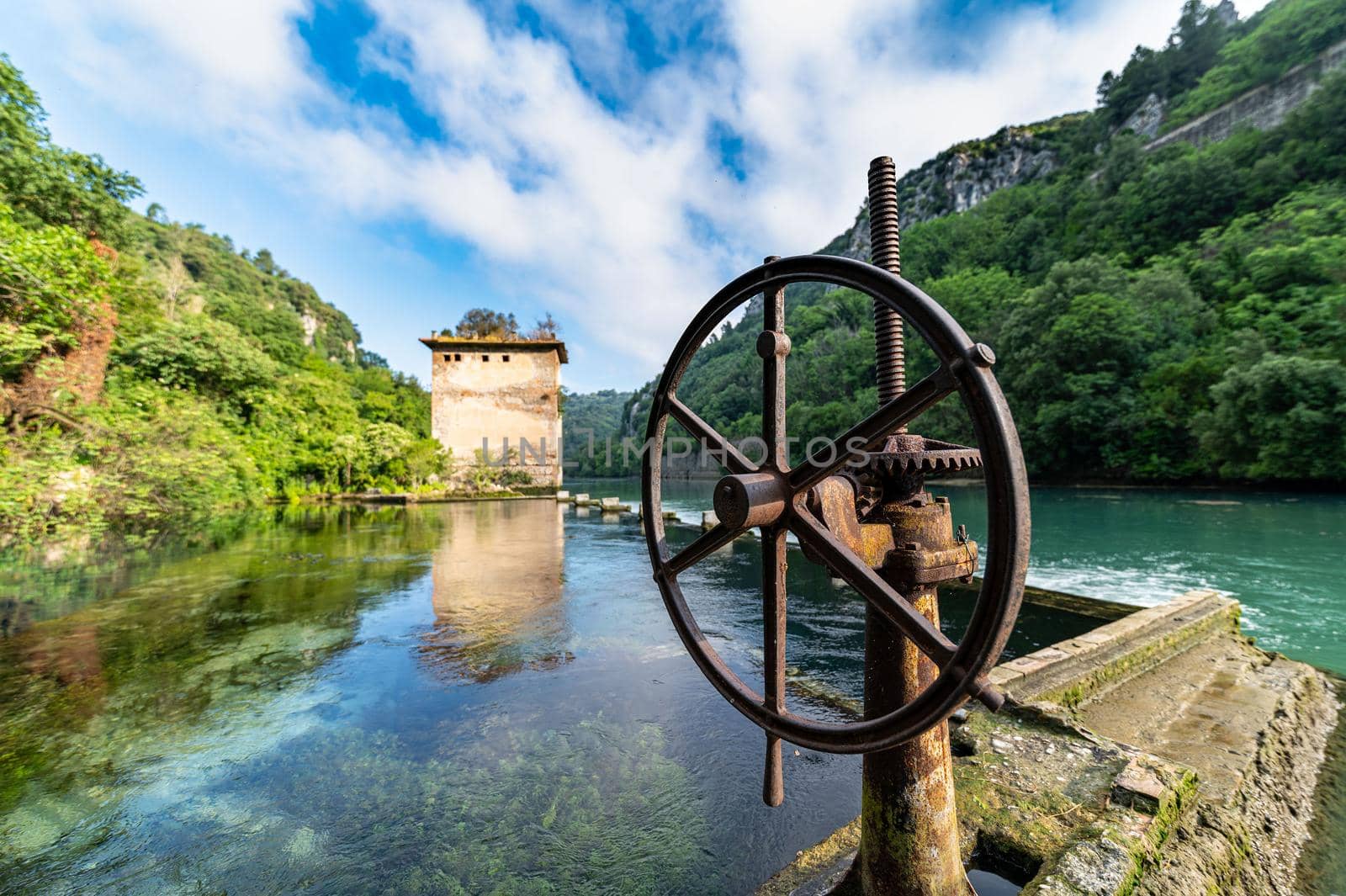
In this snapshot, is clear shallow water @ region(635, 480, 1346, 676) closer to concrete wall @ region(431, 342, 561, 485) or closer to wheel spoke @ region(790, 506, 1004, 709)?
wheel spoke @ region(790, 506, 1004, 709)

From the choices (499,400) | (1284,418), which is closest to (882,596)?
(499,400)

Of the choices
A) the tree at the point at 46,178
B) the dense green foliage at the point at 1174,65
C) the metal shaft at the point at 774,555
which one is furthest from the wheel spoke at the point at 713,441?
the dense green foliage at the point at 1174,65

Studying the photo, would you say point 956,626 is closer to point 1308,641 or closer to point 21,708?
point 1308,641

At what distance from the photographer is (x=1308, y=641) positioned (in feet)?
17.1

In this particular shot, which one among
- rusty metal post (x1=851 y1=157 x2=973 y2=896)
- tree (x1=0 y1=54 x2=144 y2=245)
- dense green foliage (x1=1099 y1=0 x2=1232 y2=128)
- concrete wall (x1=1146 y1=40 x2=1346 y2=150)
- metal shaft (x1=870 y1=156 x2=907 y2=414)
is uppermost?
dense green foliage (x1=1099 y1=0 x2=1232 y2=128)

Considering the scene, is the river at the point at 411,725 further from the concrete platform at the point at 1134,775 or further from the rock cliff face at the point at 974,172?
the rock cliff face at the point at 974,172

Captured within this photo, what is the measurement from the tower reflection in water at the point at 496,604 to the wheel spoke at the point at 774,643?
301 cm

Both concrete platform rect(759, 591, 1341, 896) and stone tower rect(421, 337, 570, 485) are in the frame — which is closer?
concrete platform rect(759, 591, 1341, 896)

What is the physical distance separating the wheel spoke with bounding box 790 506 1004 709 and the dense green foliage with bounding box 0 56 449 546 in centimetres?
849

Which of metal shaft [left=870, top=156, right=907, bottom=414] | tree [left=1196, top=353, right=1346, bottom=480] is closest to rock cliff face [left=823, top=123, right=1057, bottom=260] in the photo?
tree [left=1196, top=353, right=1346, bottom=480]

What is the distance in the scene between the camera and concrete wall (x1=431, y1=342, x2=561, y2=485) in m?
22.6

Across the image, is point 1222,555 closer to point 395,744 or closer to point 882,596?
point 882,596

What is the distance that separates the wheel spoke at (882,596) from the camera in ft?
3.38

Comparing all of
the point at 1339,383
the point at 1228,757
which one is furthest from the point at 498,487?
the point at 1339,383
